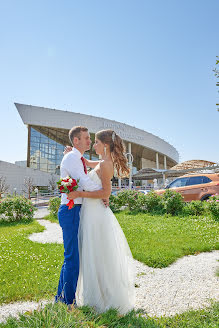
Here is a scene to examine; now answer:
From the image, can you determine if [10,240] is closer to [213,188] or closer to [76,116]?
[213,188]

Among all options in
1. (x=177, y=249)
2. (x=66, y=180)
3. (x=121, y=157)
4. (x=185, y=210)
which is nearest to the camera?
(x=66, y=180)

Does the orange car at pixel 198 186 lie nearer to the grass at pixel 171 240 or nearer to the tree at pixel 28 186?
the grass at pixel 171 240

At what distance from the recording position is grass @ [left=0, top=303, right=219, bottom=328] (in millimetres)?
1774

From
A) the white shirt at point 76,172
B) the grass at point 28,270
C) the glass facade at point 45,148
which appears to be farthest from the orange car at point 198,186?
the glass facade at point 45,148

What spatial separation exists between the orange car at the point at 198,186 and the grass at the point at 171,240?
2.07 meters

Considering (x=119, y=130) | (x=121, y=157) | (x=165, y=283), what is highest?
(x=119, y=130)

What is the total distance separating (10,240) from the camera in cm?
Result: 662

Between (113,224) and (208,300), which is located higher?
(113,224)

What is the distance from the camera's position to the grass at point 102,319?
1774 millimetres

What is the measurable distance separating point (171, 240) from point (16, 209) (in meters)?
7.76

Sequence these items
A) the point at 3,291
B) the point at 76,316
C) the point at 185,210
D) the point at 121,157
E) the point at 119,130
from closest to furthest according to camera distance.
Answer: the point at 76,316, the point at 121,157, the point at 3,291, the point at 185,210, the point at 119,130

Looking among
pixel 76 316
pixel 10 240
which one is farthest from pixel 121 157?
pixel 10 240

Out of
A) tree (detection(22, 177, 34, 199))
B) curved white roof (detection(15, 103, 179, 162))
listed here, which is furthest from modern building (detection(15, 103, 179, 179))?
tree (detection(22, 177, 34, 199))

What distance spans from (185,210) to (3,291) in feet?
26.1
